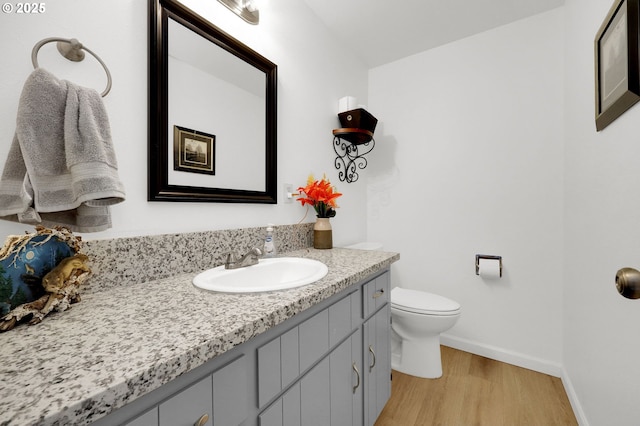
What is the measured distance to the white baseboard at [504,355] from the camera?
176cm

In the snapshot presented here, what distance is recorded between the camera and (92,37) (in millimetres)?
805

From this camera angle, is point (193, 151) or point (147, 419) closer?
point (147, 419)

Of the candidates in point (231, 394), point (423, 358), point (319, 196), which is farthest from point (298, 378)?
point (423, 358)

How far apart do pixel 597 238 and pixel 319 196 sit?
4.29 ft

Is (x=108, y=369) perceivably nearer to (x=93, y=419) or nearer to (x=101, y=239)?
(x=93, y=419)

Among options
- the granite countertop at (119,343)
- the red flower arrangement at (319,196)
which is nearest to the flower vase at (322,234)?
the red flower arrangement at (319,196)

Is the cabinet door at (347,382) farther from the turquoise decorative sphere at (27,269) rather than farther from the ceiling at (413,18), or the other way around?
the ceiling at (413,18)

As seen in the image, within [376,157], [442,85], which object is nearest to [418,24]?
[442,85]

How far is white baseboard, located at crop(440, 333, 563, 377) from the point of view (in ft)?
5.77

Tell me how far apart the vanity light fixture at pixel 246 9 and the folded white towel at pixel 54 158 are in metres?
0.84

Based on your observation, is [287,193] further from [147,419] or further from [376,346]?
[147,419]

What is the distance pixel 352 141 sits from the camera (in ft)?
6.92

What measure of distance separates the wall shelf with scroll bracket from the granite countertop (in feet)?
4.57

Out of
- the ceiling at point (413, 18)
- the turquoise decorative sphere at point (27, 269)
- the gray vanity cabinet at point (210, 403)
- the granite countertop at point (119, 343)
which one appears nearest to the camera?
the granite countertop at point (119, 343)
